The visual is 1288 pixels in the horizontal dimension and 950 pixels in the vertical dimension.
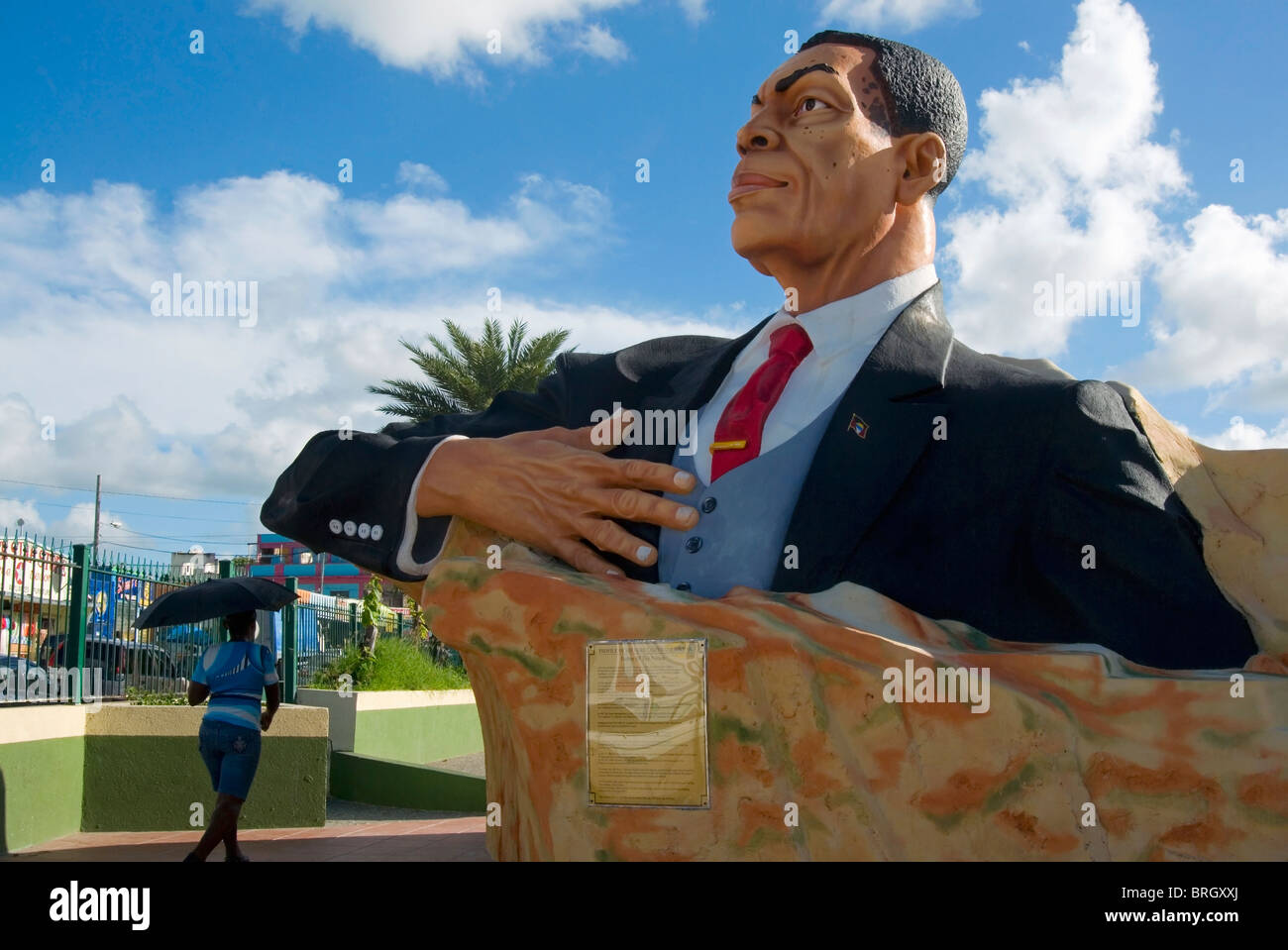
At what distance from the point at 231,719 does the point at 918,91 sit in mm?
4622

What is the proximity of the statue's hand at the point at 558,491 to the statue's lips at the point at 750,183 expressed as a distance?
91 centimetres

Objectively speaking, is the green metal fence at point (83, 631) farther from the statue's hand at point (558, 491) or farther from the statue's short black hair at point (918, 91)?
the statue's short black hair at point (918, 91)

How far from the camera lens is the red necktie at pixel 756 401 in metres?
3.57

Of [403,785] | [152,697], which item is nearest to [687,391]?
[403,785]

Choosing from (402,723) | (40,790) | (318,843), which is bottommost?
(318,843)

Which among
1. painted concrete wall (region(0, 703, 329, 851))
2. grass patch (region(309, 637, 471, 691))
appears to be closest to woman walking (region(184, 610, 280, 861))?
painted concrete wall (region(0, 703, 329, 851))

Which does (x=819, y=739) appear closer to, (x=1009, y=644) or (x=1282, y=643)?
(x=1009, y=644)

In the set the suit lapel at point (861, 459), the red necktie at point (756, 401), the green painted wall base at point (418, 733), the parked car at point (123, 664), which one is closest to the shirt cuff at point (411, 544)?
the red necktie at point (756, 401)

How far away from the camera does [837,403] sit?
349 centimetres

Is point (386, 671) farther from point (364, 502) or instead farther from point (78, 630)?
point (364, 502)

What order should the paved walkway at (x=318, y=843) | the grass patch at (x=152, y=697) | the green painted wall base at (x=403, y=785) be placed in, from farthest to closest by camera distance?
the green painted wall base at (x=403, y=785) → the grass patch at (x=152, y=697) → the paved walkway at (x=318, y=843)

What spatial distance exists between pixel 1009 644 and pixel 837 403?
0.91m

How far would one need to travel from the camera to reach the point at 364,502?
3.99 meters
